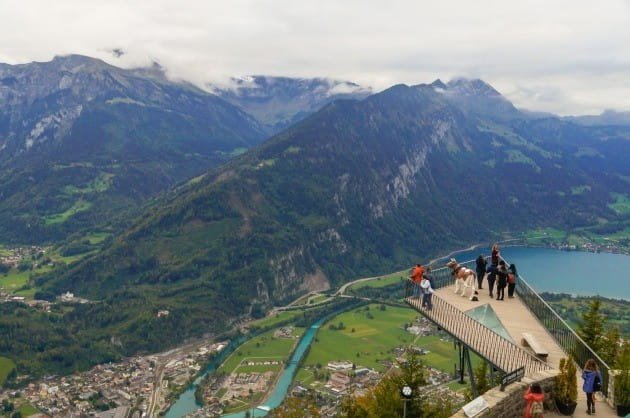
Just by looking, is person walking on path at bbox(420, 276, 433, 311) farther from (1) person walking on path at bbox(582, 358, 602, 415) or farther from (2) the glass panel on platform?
(1) person walking on path at bbox(582, 358, 602, 415)

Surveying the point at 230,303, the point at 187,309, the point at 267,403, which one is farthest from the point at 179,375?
the point at 230,303

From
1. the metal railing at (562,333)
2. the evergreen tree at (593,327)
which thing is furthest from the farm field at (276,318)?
the metal railing at (562,333)

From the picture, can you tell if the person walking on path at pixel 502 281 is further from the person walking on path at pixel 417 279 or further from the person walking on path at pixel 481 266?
the person walking on path at pixel 417 279

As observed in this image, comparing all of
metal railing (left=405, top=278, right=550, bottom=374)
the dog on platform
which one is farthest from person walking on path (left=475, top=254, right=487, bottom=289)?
metal railing (left=405, top=278, right=550, bottom=374)

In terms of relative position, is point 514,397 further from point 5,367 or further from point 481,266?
point 5,367

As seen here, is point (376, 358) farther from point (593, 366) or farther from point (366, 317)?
point (593, 366)

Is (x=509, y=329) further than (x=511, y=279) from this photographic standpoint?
No

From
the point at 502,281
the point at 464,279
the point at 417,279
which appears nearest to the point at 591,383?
the point at 502,281

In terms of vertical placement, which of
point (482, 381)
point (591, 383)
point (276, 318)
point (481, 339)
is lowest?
point (276, 318)
